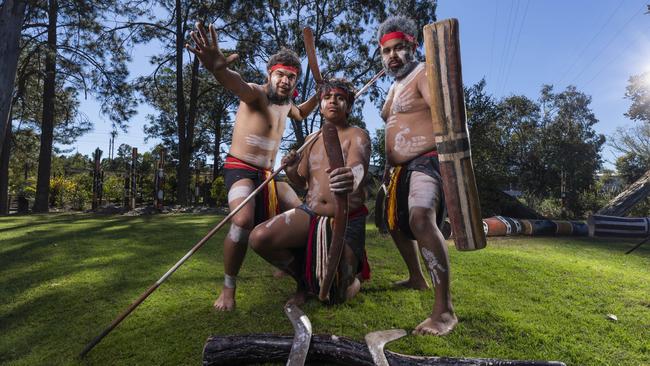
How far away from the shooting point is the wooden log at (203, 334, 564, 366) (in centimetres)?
194

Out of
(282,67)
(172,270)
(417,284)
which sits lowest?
(417,284)

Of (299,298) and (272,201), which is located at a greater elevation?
(272,201)

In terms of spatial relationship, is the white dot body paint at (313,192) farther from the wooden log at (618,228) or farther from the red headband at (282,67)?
the wooden log at (618,228)

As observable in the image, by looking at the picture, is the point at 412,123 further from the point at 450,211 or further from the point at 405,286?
the point at 405,286

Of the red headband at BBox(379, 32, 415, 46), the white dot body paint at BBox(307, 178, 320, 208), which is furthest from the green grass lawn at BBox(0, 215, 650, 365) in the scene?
the red headband at BBox(379, 32, 415, 46)

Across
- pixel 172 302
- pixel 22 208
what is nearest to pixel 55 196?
pixel 22 208

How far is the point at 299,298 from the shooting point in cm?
280

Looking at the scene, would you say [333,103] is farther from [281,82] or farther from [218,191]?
[218,191]

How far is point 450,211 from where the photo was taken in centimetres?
227

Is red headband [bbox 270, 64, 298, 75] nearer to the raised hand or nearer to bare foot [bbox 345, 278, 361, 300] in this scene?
the raised hand

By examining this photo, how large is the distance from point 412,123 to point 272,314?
1625 millimetres

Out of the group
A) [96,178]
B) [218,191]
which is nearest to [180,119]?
[218,191]

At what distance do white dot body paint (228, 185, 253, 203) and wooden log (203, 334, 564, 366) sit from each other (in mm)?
1014

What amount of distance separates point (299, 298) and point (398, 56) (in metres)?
1.87
